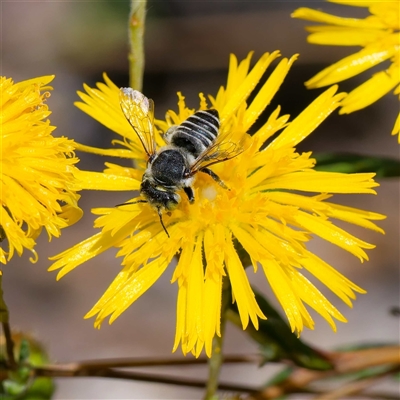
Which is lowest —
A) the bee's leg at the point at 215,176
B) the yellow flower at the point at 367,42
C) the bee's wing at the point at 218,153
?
the bee's leg at the point at 215,176

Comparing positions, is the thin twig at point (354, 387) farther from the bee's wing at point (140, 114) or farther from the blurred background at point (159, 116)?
the blurred background at point (159, 116)

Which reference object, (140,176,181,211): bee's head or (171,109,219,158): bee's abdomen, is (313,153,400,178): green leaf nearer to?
(171,109,219,158): bee's abdomen

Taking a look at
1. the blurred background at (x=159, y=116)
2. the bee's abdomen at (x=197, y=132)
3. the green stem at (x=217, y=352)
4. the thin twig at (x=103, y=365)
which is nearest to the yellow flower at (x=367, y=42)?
the bee's abdomen at (x=197, y=132)

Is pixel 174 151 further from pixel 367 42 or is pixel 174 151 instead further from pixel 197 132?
pixel 367 42

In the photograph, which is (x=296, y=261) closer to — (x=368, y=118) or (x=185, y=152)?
(x=185, y=152)

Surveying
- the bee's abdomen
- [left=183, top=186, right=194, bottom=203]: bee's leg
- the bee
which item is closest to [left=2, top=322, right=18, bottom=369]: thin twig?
the bee
